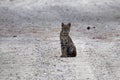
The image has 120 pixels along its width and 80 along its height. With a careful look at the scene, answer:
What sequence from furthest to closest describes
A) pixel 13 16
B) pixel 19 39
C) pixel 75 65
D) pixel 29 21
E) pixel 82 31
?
pixel 13 16, pixel 29 21, pixel 82 31, pixel 19 39, pixel 75 65

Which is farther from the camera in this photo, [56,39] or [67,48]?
[56,39]

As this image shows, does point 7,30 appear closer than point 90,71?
No

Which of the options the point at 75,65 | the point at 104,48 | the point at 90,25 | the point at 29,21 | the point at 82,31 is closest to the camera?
the point at 75,65

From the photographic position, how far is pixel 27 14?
22953mm

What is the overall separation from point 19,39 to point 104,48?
3552 mm

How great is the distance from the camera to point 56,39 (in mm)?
15422

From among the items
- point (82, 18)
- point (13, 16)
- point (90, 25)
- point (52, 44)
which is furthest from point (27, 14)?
Answer: point (52, 44)

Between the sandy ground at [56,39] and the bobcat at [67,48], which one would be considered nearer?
the sandy ground at [56,39]

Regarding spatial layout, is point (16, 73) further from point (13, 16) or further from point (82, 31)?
point (13, 16)

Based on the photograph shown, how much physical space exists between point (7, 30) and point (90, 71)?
8.09 metres

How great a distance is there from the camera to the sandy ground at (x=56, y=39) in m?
10.6

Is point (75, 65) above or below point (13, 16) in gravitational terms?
below

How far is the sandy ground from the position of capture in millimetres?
10617

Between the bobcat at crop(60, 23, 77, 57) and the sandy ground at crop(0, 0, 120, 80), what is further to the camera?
the bobcat at crop(60, 23, 77, 57)
